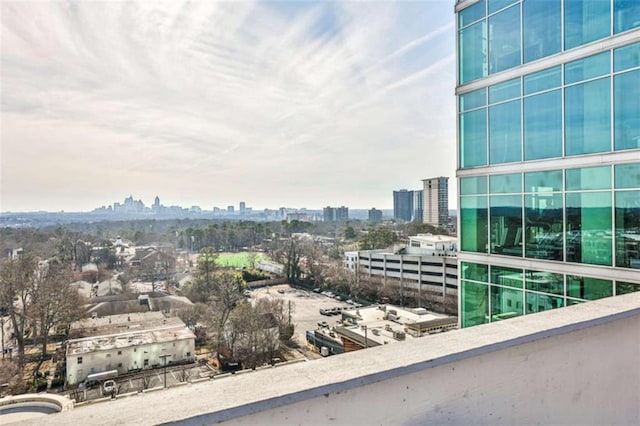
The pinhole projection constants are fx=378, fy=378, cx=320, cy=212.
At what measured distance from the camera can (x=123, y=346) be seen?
43.2ft

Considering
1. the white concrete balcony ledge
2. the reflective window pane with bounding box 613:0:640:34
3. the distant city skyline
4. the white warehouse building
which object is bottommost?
Answer: the white warehouse building

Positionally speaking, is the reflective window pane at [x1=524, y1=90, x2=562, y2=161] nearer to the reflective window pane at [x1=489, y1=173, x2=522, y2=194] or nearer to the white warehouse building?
the reflective window pane at [x1=489, y1=173, x2=522, y2=194]

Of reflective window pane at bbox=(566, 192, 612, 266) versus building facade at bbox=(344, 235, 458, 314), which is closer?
reflective window pane at bbox=(566, 192, 612, 266)

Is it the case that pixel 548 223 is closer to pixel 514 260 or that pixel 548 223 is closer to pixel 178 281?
pixel 514 260

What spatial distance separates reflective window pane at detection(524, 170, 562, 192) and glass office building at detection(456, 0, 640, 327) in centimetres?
1

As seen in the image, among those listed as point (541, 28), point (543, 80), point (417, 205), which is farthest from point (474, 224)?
point (417, 205)

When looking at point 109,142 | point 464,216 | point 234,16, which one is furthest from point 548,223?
point 109,142

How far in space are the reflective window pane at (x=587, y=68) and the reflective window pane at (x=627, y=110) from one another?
0.19m

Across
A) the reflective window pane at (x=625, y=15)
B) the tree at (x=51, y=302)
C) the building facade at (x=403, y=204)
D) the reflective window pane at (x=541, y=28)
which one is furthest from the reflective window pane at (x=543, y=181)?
the building facade at (x=403, y=204)

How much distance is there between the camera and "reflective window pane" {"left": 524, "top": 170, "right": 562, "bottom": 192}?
4707mm

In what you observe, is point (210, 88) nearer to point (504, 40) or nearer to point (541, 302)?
point (504, 40)

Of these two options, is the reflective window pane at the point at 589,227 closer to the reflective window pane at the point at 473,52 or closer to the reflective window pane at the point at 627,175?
the reflective window pane at the point at 627,175

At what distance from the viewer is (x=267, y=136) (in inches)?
912

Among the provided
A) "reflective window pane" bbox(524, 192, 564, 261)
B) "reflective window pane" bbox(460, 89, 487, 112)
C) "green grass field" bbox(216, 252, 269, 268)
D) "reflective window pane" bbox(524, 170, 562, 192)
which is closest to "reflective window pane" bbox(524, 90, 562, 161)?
"reflective window pane" bbox(524, 170, 562, 192)
